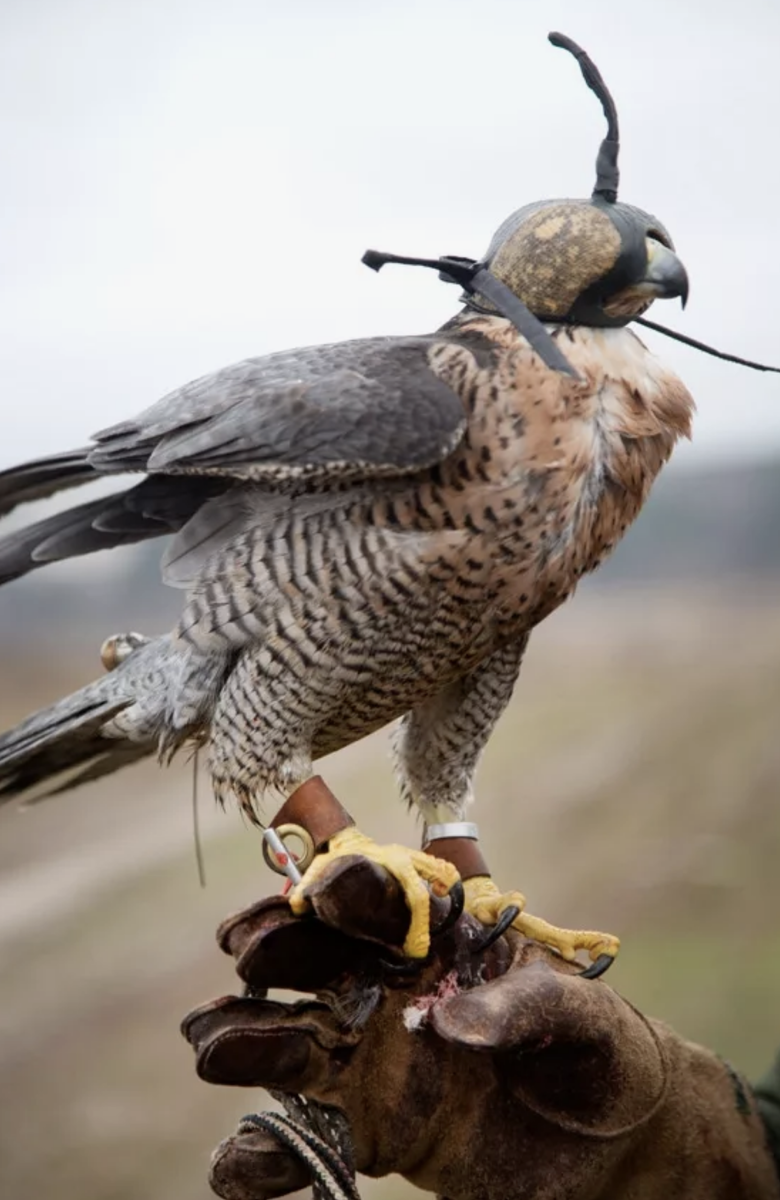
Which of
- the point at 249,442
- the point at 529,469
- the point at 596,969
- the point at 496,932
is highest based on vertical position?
the point at 249,442

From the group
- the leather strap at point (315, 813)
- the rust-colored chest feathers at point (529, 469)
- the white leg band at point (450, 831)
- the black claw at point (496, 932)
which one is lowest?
the black claw at point (496, 932)

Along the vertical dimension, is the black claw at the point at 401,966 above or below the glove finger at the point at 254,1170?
above

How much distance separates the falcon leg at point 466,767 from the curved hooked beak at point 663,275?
1.39 feet

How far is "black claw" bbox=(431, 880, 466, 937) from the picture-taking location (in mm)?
1326

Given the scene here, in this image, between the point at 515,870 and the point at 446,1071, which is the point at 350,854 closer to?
the point at 446,1071

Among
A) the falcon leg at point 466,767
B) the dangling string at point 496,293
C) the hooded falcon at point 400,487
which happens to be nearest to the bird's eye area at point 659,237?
the hooded falcon at point 400,487

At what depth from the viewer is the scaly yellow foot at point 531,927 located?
150 cm

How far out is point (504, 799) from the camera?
341 cm

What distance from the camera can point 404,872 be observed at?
1304 mm

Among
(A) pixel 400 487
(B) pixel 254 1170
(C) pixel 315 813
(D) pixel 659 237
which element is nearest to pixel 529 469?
(A) pixel 400 487

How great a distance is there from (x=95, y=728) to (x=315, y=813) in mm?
317

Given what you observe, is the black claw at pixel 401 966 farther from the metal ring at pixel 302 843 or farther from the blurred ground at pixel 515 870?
the blurred ground at pixel 515 870

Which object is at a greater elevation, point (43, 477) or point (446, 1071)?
point (43, 477)

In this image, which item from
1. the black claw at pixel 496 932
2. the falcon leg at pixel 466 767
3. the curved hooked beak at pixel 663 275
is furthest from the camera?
the falcon leg at pixel 466 767
